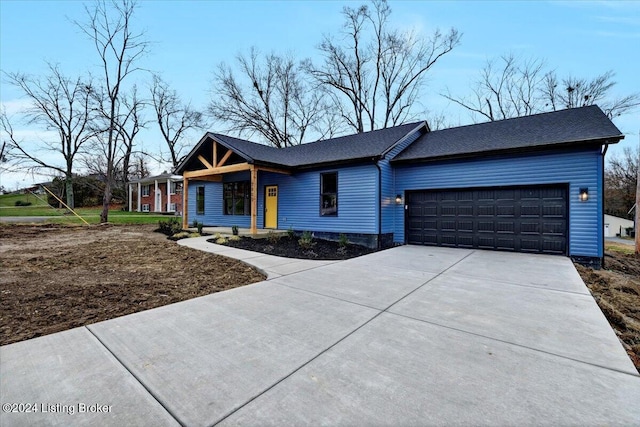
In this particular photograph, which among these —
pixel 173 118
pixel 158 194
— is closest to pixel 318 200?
pixel 173 118

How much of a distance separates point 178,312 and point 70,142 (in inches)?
982

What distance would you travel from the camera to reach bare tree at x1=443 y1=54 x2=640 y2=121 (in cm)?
1802

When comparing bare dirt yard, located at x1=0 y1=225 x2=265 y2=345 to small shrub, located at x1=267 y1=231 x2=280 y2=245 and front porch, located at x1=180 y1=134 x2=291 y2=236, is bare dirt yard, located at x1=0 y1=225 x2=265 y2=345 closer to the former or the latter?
small shrub, located at x1=267 y1=231 x2=280 y2=245

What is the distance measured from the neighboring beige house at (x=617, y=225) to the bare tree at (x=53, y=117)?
45503mm

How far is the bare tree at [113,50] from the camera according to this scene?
54.1 feet

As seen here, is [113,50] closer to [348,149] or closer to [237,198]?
[237,198]

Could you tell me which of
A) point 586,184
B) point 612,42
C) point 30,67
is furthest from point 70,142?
point 612,42

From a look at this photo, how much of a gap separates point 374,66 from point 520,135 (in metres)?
16.2

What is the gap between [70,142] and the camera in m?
20.5

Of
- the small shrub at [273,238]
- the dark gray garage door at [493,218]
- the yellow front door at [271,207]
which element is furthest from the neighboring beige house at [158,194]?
the dark gray garage door at [493,218]

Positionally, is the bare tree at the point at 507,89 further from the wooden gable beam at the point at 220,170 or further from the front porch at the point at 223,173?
the wooden gable beam at the point at 220,170

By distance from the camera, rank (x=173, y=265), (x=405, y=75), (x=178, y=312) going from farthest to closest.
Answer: (x=405, y=75) → (x=173, y=265) → (x=178, y=312)

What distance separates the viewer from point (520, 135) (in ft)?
28.6

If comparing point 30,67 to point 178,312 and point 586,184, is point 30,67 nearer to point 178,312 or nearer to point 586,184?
point 178,312
